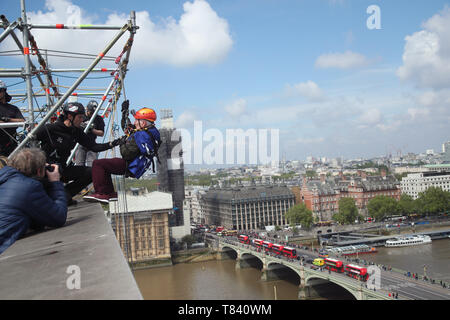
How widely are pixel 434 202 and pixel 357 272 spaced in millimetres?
25712

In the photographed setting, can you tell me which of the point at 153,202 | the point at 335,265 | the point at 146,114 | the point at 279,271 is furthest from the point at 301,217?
the point at 146,114

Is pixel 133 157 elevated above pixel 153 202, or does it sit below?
above

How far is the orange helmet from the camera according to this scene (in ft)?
11.2

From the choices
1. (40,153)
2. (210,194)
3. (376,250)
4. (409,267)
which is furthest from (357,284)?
(210,194)

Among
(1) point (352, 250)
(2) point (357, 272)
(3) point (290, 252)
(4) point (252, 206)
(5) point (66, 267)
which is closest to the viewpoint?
(5) point (66, 267)

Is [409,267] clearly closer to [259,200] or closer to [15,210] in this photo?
[259,200]

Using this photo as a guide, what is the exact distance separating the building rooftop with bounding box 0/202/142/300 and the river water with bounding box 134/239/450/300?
643 inches

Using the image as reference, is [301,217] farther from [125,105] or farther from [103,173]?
[103,173]

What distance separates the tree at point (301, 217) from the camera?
37438 mm

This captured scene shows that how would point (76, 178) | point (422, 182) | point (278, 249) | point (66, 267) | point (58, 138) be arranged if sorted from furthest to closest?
point (422, 182), point (278, 249), point (76, 178), point (58, 138), point (66, 267)

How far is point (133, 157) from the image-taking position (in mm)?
3438

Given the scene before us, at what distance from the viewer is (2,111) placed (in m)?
3.79

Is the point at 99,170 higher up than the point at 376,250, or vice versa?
the point at 99,170

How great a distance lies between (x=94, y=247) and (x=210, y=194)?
45.2m
